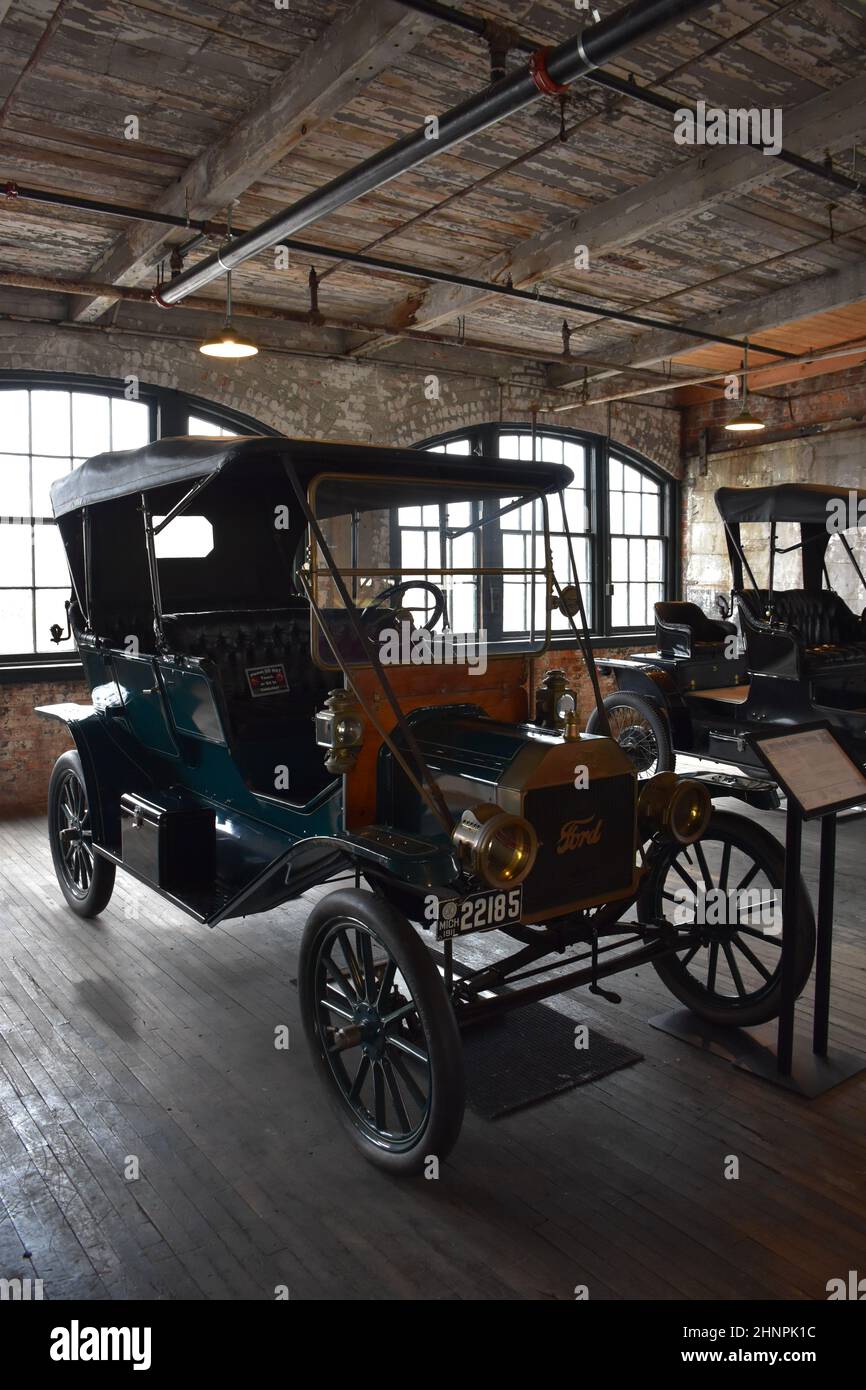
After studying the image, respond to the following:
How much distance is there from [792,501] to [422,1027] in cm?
529

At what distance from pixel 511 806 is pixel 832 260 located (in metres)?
6.28

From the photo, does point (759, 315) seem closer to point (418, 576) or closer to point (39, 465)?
point (39, 465)

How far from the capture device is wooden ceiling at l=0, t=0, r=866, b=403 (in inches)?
158

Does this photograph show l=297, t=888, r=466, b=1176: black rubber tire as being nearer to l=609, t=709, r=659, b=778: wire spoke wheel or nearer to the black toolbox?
the black toolbox

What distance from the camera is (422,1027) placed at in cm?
241

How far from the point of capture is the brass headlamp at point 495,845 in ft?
8.02

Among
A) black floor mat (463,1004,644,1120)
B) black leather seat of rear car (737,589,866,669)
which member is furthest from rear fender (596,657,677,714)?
black floor mat (463,1004,644,1120)

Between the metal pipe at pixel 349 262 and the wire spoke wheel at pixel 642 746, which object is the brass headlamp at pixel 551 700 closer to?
the metal pipe at pixel 349 262

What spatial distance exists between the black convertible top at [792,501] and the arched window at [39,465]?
457 centimetres

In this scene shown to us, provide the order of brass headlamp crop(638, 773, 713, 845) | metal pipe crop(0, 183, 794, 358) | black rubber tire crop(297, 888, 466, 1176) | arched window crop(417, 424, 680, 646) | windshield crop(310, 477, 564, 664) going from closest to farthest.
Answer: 1. black rubber tire crop(297, 888, 466, 1176)
2. brass headlamp crop(638, 773, 713, 845)
3. windshield crop(310, 477, 564, 664)
4. metal pipe crop(0, 183, 794, 358)
5. arched window crop(417, 424, 680, 646)

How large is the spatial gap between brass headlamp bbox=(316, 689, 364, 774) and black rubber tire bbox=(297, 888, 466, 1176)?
368 mm

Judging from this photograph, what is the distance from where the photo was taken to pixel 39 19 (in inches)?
153

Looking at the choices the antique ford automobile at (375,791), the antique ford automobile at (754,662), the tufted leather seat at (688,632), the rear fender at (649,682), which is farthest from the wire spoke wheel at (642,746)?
the antique ford automobile at (375,791)
